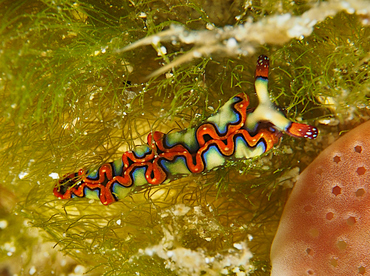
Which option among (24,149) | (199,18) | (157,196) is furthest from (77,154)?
(199,18)

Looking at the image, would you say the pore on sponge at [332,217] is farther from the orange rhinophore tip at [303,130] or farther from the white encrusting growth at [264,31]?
the white encrusting growth at [264,31]

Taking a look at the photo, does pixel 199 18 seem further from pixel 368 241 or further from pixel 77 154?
pixel 368 241

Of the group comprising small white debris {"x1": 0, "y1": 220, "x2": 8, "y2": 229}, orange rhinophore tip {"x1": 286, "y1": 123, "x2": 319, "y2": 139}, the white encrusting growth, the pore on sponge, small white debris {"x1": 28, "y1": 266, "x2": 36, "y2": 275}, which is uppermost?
small white debris {"x1": 0, "y1": 220, "x2": 8, "y2": 229}

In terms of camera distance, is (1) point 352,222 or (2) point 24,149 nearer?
(1) point 352,222

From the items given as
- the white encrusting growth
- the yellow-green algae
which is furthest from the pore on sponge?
the white encrusting growth

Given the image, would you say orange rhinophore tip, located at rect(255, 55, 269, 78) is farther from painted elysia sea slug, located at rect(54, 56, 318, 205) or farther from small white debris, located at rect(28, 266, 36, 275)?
small white debris, located at rect(28, 266, 36, 275)

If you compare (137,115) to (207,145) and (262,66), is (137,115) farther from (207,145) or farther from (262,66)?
(262,66)

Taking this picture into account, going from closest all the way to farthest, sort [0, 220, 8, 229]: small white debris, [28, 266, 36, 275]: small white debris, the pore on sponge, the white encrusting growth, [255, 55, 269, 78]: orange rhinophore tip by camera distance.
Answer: the white encrusting growth < the pore on sponge < [255, 55, 269, 78]: orange rhinophore tip < [0, 220, 8, 229]: small white debris < [28, 266, 36, 275]: small white debris
